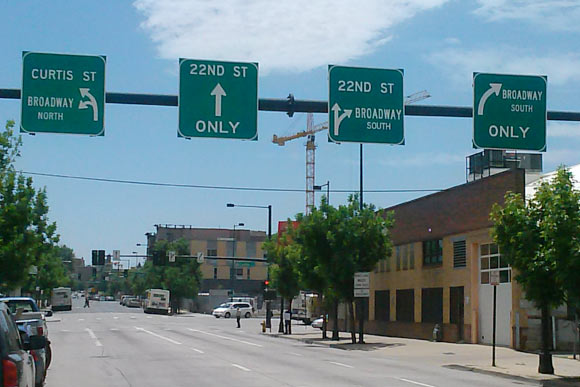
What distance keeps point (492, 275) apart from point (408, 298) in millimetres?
19152

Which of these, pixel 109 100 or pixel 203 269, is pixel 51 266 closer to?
pixel 203 269

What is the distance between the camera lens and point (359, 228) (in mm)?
40344

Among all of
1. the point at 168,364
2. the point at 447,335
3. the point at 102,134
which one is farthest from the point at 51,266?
the point at 102,134

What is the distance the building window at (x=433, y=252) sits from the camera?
42.1 metres

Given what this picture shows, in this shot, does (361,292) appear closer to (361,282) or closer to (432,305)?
(361,282)

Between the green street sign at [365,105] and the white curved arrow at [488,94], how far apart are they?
1719 millimetres

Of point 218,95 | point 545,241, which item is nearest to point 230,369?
point 545,241

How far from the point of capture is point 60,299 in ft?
351

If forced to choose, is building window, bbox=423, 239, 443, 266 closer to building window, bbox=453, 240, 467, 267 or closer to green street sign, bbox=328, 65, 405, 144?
building window, bbox=453, 240, 467, 267

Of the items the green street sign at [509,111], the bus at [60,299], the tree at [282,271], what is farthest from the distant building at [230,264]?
the green street sign at [509,111]

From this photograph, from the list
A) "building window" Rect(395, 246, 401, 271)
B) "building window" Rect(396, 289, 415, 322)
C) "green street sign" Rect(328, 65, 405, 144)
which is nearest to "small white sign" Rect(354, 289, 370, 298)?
"building window" Rect(396, 289, 415, 322)

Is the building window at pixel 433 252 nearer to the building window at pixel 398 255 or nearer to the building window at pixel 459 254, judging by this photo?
the building window at pixel 459 254

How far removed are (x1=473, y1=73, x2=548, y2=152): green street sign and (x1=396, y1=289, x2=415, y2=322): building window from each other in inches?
1091

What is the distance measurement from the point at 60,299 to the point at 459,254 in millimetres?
78034
